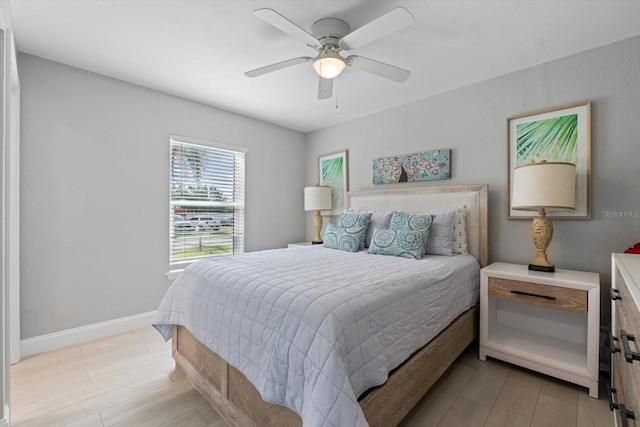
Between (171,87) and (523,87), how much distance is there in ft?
11.1

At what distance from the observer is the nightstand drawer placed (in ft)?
6.09

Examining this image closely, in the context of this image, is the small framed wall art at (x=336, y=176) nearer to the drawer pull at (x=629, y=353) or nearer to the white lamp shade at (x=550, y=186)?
the white lamp shade at (x=550, y=186)

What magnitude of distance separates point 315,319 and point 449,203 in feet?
7.29

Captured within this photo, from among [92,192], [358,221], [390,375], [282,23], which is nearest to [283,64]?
[282,23]

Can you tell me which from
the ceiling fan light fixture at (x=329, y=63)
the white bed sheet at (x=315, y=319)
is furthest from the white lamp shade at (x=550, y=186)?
the ceiling fan light fixture at (x=329, y=63)

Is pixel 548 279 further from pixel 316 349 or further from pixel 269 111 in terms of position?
pixel 269 111

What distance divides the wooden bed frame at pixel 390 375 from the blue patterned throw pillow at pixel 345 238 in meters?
1.00

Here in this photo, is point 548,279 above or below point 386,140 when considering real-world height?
below

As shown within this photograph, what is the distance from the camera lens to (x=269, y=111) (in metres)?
3.63

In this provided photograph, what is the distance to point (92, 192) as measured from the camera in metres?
Result: 2.62

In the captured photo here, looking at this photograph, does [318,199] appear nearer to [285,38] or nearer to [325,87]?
[325,87]

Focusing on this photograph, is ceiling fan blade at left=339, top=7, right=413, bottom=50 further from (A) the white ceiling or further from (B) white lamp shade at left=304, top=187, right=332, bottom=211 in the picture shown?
(B) white lamp shade at left=304, top=187, right=332, bottom=211

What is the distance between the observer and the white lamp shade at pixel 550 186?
1.99 meters

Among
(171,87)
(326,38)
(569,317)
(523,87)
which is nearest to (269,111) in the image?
A: (171,87)
